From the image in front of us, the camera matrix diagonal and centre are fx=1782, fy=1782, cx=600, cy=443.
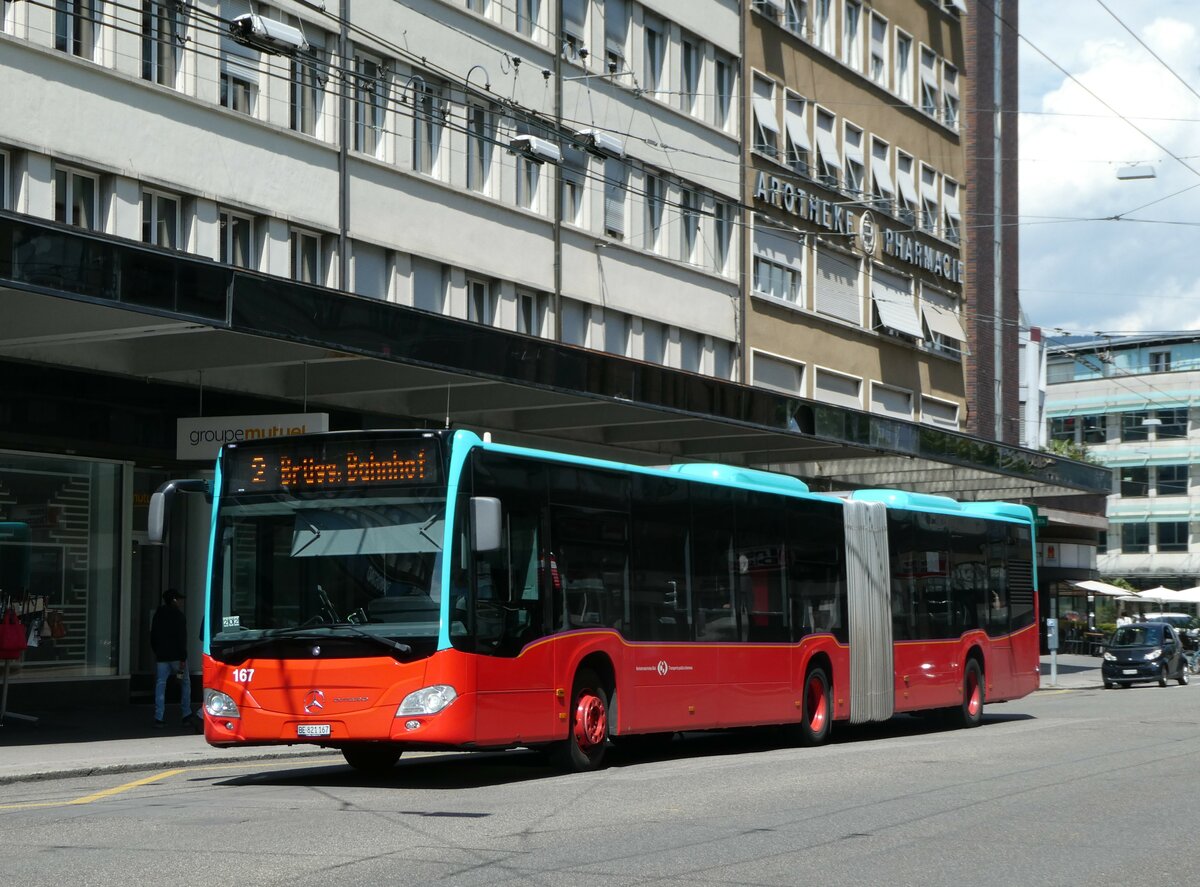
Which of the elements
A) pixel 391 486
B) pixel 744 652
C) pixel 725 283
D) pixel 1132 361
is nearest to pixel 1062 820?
pixel 391 486

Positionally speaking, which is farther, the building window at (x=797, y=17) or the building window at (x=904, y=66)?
the building window at (x=904, y=66)

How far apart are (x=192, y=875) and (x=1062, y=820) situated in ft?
19.6

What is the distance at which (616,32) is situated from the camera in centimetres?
3525

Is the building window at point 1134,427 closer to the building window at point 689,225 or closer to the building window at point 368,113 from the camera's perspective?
the building window at point 689,225

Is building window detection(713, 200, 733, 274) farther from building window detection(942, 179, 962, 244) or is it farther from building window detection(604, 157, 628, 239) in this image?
building window detection(942, 179, 962, 244)

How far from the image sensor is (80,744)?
1884 cm

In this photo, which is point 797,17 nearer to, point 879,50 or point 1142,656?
point 879,50

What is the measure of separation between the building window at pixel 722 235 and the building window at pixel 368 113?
39.4ft

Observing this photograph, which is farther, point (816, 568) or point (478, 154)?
point (478, 154)

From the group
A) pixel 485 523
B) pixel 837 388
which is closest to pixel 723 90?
pixel 837 388

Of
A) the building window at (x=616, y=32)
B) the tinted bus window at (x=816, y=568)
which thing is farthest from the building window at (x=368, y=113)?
the tinted bus window at (x=816, y=568)

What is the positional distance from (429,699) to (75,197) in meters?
12.0

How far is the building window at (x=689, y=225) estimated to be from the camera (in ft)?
123

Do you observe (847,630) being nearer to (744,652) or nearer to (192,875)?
(744,652)
